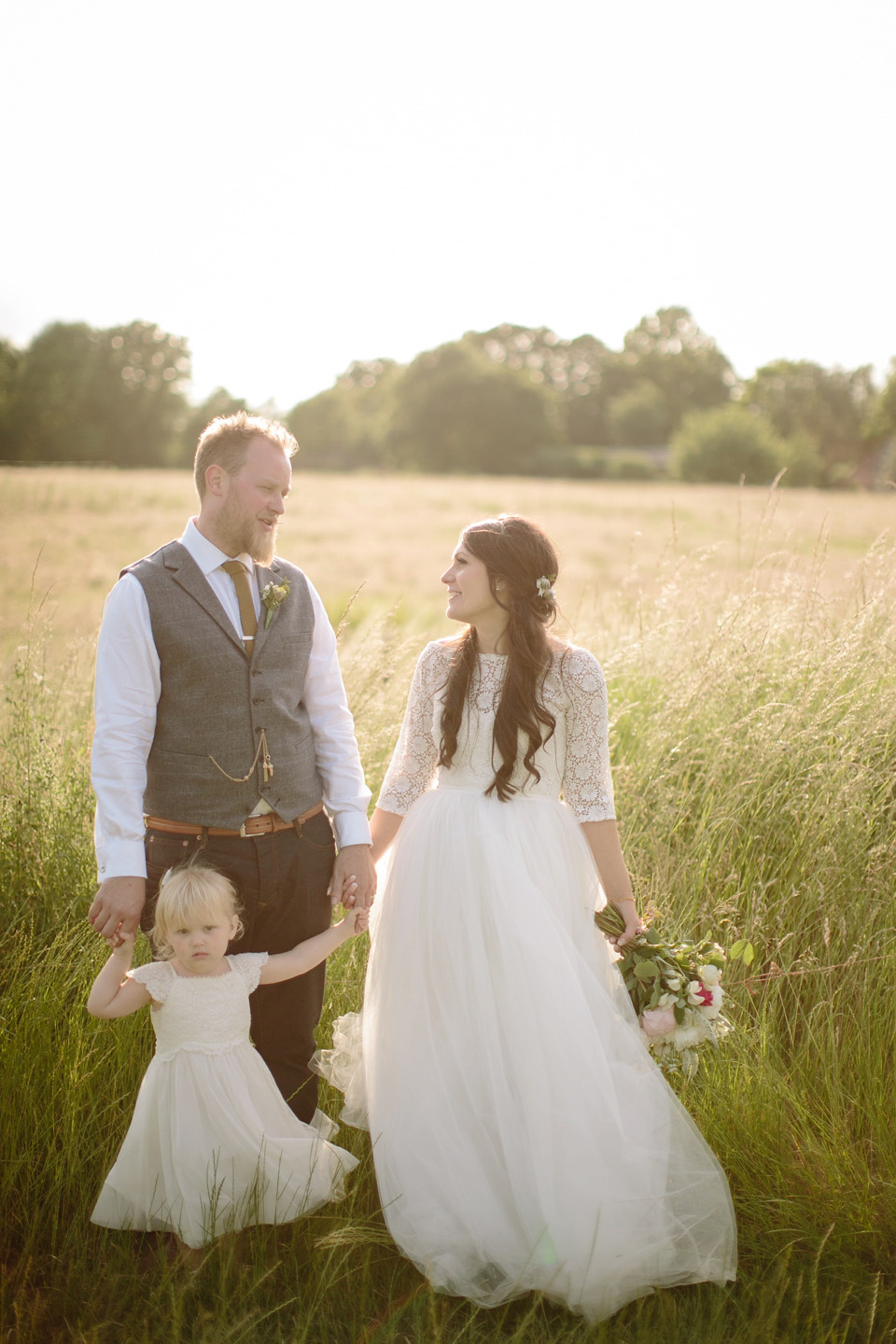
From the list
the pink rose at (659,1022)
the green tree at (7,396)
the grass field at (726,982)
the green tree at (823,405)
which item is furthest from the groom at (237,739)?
the green tree at (823,405)

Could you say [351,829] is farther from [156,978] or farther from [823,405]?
[823,405]

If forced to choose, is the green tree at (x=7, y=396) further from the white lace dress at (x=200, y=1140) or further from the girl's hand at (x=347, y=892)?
the white lace dress at (x=200, y=1140)

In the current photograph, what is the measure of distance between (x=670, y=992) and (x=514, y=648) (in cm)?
105

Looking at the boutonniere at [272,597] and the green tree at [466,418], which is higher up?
the green tree at [466,418]

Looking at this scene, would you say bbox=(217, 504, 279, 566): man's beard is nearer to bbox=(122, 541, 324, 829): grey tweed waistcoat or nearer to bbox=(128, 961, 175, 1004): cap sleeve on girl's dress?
bbox=(122, 541, 324, 829): grey tweed waistcoat

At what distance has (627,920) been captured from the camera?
8.54 ft

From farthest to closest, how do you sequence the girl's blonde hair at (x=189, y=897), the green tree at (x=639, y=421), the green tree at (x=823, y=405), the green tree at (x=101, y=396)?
the green tree at (x=639, y=421), the green tree at (x=823, y=405), the green tree at (x=101, y=396), the girl's blonde hair at (x=189, y=897)

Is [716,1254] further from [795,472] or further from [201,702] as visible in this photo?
[795,472]

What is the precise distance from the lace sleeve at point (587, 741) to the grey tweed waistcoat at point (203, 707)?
85cm

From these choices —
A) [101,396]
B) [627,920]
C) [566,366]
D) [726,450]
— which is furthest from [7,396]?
[566,366]

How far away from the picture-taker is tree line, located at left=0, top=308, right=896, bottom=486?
41438mm

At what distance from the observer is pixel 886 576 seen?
4.63 metres

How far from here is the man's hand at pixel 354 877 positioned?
2.60 m

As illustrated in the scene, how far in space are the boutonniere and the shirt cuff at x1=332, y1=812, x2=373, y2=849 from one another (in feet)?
2.08
